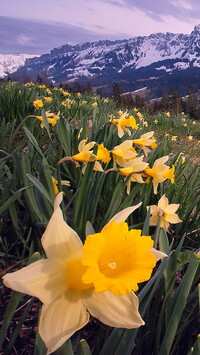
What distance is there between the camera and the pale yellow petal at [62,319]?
56 cm

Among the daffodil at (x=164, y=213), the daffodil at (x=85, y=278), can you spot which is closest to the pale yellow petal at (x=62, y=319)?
the daffodil at (x=85, y=278)

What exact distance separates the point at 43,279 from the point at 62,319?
8 centimetres

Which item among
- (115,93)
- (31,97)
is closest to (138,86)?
(115,93)

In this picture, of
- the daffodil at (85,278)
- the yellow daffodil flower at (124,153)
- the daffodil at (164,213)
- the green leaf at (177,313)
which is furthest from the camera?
the yellow daffodil flower at (124,153)

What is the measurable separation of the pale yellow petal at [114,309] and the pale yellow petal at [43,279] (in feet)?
0.21

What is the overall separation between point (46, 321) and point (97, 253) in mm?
169

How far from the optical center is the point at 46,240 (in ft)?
2.08

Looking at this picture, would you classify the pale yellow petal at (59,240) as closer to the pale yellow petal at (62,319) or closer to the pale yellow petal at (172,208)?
the pale yellow petal at (62,319)

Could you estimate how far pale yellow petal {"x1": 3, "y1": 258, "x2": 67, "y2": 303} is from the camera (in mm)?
555

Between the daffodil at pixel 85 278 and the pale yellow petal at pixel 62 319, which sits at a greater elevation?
the daffodil at pixel 85 278

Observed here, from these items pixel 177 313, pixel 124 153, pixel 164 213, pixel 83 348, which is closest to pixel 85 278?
pixel 83 348

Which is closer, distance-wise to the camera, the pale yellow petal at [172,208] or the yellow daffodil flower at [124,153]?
the pale yellow petal at [172,208]

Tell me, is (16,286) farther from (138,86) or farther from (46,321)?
(138,86)

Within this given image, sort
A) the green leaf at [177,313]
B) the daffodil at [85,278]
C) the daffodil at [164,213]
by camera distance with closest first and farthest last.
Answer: the daffodil at [85,278], the green leaf at [177,313], the daffodil at [164,213]
